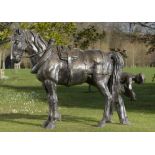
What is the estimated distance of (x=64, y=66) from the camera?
41.1 ft

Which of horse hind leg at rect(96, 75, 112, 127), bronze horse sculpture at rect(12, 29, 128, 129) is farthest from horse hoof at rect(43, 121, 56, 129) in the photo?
horse hind leg at rect(96, 75, 112, 127)

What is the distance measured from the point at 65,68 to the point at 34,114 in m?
3.85

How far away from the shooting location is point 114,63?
12.9 m

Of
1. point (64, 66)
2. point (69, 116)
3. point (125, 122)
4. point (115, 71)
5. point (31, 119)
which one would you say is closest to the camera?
point (64, 66)

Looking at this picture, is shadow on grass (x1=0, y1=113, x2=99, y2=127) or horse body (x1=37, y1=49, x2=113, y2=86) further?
shadow on grass (x1=0, y1=113, x2=99, y2=127)

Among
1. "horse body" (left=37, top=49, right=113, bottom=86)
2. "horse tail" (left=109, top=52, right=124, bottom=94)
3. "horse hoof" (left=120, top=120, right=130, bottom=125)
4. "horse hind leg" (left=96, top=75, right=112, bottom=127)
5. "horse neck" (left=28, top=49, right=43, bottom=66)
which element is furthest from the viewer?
"horse hoof" (left=120, top=120, right=130, bottom=125)

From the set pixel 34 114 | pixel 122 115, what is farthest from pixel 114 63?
pixel 34 114

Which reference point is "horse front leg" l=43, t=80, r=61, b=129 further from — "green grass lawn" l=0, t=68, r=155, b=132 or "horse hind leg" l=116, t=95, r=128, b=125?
"horse hind leg" l=116, t=95, r=128, b=125

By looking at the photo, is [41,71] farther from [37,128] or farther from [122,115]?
[122,115]

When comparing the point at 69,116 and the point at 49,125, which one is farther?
the point at 69,116

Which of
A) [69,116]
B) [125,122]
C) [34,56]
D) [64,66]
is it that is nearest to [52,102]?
[64,66]

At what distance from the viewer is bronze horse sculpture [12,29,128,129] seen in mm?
12461

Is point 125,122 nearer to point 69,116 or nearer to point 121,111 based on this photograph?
point 121,111

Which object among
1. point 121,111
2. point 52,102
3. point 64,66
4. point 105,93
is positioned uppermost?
point 64,66
